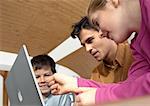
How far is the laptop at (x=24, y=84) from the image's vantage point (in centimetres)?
87

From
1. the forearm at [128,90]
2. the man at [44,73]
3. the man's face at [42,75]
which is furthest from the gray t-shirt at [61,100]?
the forearm at [128,90]

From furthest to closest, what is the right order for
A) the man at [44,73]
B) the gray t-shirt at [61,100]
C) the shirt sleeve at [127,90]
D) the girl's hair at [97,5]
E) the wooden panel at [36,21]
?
1. the wooden panel at [36,21]
2. the man at [44,73]
3. the gray t-shirt at [61,100]
4. the girl's hair at [97,5]
5. the shirt sleeve at [127,90]

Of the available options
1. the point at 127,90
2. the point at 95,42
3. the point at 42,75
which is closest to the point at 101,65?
the point at 95,42

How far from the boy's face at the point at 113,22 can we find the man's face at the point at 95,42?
0.74 meters

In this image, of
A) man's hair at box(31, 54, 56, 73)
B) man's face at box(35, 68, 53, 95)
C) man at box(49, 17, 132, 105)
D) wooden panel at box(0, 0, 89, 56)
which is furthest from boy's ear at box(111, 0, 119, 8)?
wooden panel at box(0, 0, 89, 56)

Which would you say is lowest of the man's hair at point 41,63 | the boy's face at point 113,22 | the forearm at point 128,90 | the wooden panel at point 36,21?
the forearm at point 128,90

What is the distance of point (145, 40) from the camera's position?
2.46 feet

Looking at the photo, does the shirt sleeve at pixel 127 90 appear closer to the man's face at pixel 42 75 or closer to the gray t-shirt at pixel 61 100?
the gray t-shirt at pixel 61 100

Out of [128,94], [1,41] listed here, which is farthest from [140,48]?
[1,41]

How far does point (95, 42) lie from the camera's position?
71.7 inches

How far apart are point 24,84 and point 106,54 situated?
0.82 m

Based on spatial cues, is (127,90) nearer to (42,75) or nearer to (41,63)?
(42,75)

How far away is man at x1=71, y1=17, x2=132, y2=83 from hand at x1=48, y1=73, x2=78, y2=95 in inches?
10.8

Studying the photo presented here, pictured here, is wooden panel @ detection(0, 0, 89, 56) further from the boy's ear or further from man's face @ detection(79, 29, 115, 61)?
the boy's ear
